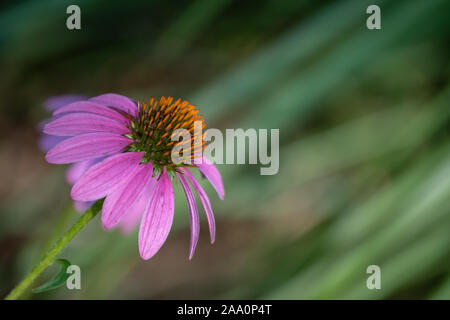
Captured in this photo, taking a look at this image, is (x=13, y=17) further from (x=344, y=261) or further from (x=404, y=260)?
(x=404, y=260)

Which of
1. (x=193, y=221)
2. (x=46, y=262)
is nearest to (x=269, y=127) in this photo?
(x=193, y=221)

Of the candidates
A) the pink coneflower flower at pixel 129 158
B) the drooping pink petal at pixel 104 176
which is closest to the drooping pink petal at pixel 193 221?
the pink coneflower flower at pixel 129 158

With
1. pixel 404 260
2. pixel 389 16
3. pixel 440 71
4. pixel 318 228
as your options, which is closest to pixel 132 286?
pixel 318 228

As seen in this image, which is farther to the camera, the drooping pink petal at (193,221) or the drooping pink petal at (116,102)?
the drooping pink petal at (116,102)

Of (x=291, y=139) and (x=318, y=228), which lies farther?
(x=291, y=139)

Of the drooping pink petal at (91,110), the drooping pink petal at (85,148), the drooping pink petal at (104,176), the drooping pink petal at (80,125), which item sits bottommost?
the drooping pink petal at (104,176)

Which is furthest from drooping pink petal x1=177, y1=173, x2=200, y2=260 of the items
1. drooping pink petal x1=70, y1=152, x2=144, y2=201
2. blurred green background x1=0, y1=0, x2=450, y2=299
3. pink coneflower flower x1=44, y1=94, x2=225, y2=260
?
blurred green background x1=0, y1=0, x2=450, y2=299

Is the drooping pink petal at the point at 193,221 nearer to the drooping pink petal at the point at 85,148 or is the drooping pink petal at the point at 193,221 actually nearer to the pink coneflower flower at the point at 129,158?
the pink coneflower flower at the point at 129,158
